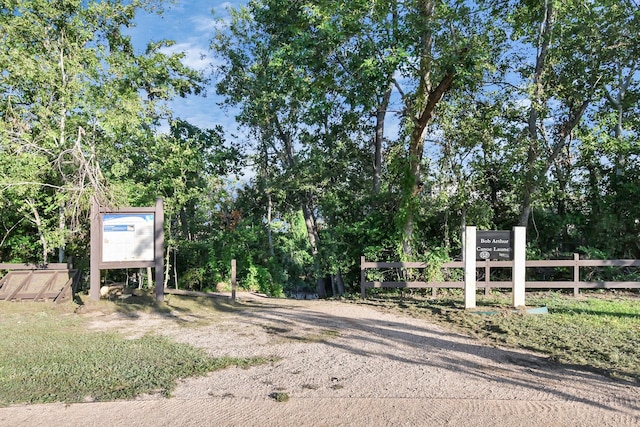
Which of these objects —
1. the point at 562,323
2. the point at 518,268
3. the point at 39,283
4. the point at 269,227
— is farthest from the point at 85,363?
the point at 269,227

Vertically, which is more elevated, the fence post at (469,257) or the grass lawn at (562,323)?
the fence post at (469,257)

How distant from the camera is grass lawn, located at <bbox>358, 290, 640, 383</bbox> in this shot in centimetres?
557

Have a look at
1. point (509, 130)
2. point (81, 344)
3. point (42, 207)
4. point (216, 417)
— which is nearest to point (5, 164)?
point (42, 207)

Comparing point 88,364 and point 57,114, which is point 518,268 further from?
point 57,114

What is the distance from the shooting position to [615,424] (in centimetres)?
361

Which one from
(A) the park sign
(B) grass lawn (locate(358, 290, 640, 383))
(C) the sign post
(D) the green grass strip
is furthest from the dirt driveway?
(C) the sign post

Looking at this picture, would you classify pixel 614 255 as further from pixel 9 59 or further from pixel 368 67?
pixel 9 59

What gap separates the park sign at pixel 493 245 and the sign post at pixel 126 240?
7363 millimetres

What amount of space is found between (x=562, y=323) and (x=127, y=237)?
9.07m

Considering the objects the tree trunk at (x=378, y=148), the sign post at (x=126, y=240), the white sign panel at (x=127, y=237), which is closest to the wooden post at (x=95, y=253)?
the sign post at (x=126, y=240)

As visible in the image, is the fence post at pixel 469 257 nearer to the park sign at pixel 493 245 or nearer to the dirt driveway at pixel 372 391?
the park sign at pixel 493 245

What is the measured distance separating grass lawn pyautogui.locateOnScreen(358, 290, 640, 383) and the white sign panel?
565cm

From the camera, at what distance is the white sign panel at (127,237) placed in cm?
1017

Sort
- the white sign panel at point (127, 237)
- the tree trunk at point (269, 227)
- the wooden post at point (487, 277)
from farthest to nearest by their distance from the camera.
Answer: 1. the tree trunk at point (269, 227)
2. the wooden post at point (487, 277)
3. the white sign panel at point (127, 237)
